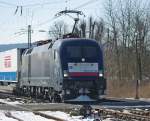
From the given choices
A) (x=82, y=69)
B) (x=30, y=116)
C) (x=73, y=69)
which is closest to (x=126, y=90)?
(x=82, y=69)

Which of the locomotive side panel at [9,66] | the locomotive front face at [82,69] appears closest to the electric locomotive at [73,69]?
the locomotive front face at [82,69]

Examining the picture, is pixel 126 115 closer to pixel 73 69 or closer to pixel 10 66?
pixel 73 69

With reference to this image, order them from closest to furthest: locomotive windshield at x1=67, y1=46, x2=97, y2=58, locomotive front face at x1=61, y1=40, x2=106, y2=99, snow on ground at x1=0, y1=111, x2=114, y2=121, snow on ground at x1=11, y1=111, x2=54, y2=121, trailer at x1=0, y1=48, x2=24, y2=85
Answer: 1. snow on ground at x1=0, y1=111, x2=114, y2=121
2. snow on ground at x1=11, y1=111, x2=54, y2=121
3. locomotive front face at x1=61, y1=40, x2=106, y2=99
4. locomotive windshield at x1=67, y1=46, x2=97, y2=58
5. trailer at x1=0, y1=48, x2=24, y2=85

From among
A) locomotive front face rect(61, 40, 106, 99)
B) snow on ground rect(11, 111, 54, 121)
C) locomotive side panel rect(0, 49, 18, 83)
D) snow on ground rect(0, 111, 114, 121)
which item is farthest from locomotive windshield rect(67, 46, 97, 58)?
locomotive side panel rect(0, 49, 18, 83)

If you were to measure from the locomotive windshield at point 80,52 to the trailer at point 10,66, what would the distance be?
48.4ft

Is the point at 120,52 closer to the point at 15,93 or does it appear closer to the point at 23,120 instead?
the point at 15,93

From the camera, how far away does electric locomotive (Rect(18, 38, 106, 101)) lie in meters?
26.6

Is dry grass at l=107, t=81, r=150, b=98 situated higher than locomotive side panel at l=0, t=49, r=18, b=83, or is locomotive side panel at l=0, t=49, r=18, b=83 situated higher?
locomotive side panel at l=0, t=49, r=18, b=83

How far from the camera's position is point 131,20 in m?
59.8

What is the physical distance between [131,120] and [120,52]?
43246 mm

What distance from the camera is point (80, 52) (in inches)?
1092

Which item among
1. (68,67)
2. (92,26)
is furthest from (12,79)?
(92,26)

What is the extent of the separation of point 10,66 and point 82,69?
20276 mm

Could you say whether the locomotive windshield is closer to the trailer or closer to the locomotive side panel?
the trailer
